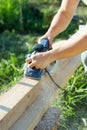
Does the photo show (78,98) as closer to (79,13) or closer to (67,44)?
(67,44)

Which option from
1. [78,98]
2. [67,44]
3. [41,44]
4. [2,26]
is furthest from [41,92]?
[2,26]

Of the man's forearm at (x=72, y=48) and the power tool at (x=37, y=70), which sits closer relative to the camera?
the man's forearm at (x=72, y=48)

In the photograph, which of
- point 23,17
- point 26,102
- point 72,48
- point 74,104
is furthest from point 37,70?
point 23,17

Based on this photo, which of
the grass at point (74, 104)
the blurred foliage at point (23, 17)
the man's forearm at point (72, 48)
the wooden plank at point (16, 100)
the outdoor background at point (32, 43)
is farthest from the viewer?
the blurred foliage at point (23, 17)

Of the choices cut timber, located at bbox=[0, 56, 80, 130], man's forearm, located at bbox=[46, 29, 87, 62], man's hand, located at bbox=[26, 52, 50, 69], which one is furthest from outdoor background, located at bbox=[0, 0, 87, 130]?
man's forearm, located at bbox=[46, 29, 87, 62]

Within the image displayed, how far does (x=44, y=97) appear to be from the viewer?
325 centimetres

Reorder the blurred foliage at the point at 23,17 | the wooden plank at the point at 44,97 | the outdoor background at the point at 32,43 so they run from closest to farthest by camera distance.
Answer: the wooden plank at the point at 44,97, the outdoor background at the point at 32,43, the blurred foliage at the point at 23,17

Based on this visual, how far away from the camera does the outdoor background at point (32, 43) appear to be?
13.6 ft

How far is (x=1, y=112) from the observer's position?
8.83 ft

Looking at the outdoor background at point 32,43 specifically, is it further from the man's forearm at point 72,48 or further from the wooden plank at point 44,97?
the man's forearm at point 72,48

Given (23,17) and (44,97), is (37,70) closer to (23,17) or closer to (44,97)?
(44,97)

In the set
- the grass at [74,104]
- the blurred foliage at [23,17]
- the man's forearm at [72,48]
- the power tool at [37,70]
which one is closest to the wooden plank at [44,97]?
the power tool at [37,70]

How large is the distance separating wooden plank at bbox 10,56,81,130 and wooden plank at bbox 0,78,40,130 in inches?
1.7

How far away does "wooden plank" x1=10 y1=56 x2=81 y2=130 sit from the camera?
288 centimetres
